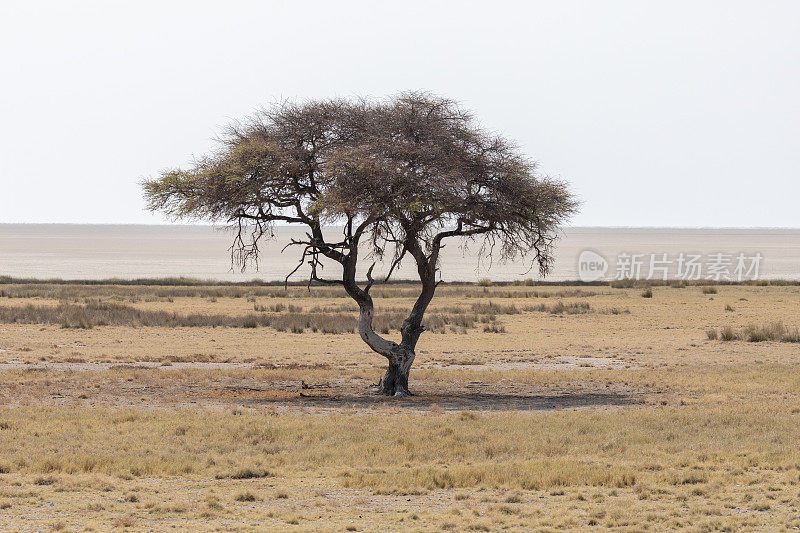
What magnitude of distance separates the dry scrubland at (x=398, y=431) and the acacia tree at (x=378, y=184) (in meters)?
3.84

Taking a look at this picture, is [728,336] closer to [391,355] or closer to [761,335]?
[761,335]

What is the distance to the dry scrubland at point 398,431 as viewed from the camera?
39.2ft

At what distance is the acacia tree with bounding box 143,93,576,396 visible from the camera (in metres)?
22.6

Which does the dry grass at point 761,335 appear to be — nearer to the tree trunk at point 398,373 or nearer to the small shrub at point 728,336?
the small shrub at point 728,336

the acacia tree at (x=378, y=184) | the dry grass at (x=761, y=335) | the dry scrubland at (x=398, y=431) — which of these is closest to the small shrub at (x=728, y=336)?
the dry grass at (x=761, y=335)

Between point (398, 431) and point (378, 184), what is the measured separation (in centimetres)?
668

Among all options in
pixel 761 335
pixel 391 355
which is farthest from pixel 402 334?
pixel 761 335

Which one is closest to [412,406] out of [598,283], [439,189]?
[439,189]

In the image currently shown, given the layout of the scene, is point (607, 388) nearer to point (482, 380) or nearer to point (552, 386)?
point (552, 386)

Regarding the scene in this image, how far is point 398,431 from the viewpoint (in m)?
18.0

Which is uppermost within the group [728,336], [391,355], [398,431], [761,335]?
[761,335]

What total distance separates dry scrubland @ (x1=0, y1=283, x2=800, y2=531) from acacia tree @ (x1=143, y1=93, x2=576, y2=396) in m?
3.84

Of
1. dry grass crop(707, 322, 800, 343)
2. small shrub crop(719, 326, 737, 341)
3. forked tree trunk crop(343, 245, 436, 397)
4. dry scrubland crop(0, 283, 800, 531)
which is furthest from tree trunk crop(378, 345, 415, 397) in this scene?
dry grass crop(707, 322, 800, 343)

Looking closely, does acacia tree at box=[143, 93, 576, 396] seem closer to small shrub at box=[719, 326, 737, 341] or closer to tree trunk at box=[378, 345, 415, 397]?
tree trunk at box=[378, 345, 415, 397]
